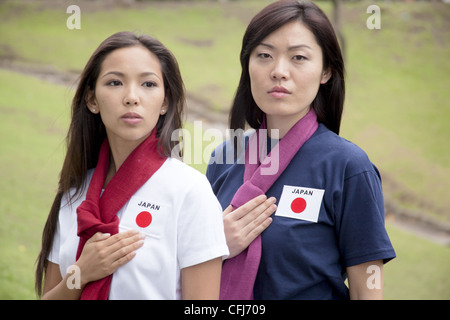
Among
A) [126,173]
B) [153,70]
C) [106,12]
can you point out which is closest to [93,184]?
[126,173]

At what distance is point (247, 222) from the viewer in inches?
82.6

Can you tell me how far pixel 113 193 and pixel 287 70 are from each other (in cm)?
82

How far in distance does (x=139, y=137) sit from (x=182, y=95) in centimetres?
27

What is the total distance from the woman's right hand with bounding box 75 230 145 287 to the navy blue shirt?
1.74 feet

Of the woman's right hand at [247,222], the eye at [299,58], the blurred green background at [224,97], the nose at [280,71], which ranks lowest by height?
the woman's right hand at [247,222]

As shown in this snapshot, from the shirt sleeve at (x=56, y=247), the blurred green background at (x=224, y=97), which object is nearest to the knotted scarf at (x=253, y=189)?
the shirt sleeve at (x=56, y=247)

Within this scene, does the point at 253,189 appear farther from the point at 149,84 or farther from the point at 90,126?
the point at 90,126

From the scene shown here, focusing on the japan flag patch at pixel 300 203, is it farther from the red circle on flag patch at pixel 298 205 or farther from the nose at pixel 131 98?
the nose at pixel 131 98

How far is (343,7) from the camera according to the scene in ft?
50.4

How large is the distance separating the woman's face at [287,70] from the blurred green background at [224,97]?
3.52 m

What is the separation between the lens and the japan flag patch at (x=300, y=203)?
2043 mm

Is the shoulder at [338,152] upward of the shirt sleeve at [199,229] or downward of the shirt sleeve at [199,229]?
upward

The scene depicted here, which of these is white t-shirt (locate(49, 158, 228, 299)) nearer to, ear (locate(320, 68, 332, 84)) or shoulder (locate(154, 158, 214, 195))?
shoulder (locate(154, 158, 214, 195))

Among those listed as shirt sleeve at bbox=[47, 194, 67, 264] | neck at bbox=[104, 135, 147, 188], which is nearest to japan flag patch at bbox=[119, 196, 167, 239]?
neck at bbox=[104, 135, 147, 188]
